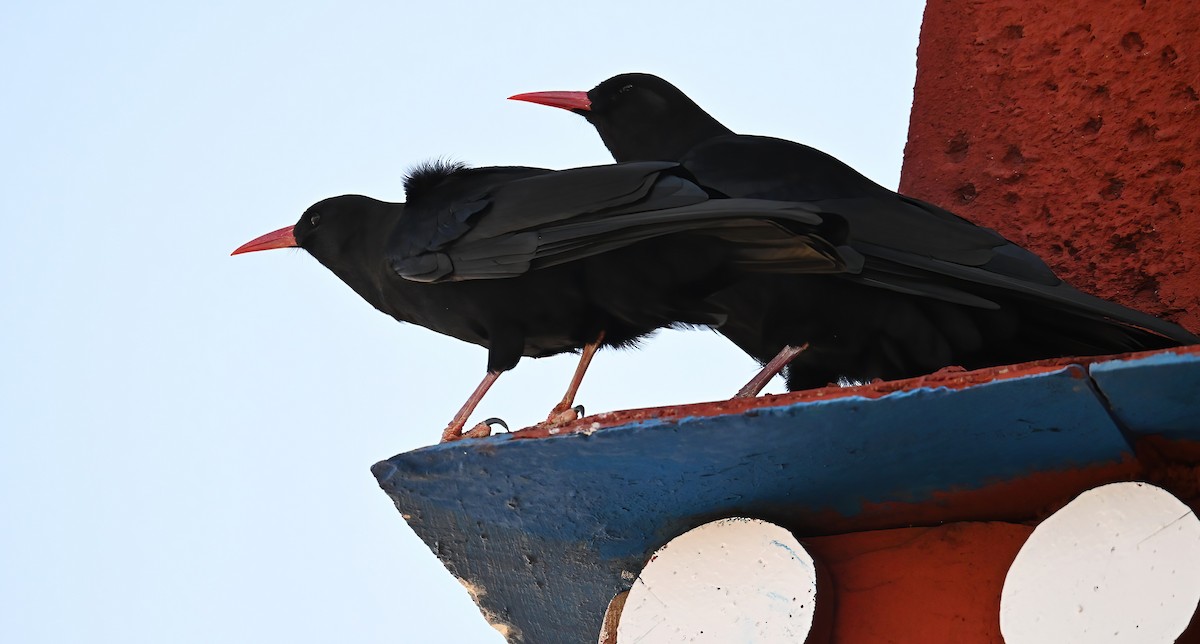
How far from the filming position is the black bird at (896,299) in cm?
273

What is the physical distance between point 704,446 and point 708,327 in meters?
0.71

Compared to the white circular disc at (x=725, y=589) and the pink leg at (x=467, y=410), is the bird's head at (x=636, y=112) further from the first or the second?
the white circular disc at (x=725, y=589)

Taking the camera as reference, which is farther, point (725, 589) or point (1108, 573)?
point (725, 589)

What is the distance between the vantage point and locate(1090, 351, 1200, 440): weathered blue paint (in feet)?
6.70

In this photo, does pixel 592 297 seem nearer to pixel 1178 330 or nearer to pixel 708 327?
pixel 708 327

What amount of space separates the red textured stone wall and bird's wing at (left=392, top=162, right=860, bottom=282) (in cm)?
91

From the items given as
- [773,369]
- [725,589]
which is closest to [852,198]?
[773,369]

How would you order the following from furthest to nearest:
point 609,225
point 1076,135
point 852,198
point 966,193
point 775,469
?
1. point 966,193
2. point 1076,135
3. point 852,198
4. point 609,225
5. point 775,469

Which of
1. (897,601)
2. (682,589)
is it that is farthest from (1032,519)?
(682,589)

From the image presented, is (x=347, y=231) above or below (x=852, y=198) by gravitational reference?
above

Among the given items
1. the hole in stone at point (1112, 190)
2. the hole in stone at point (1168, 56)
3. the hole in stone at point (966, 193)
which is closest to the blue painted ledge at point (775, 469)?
the hole in stone at point (1112, 190)

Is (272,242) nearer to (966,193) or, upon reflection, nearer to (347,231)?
(347,231)

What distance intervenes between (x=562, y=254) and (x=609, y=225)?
135mm

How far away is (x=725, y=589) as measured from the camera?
248 centimetres
